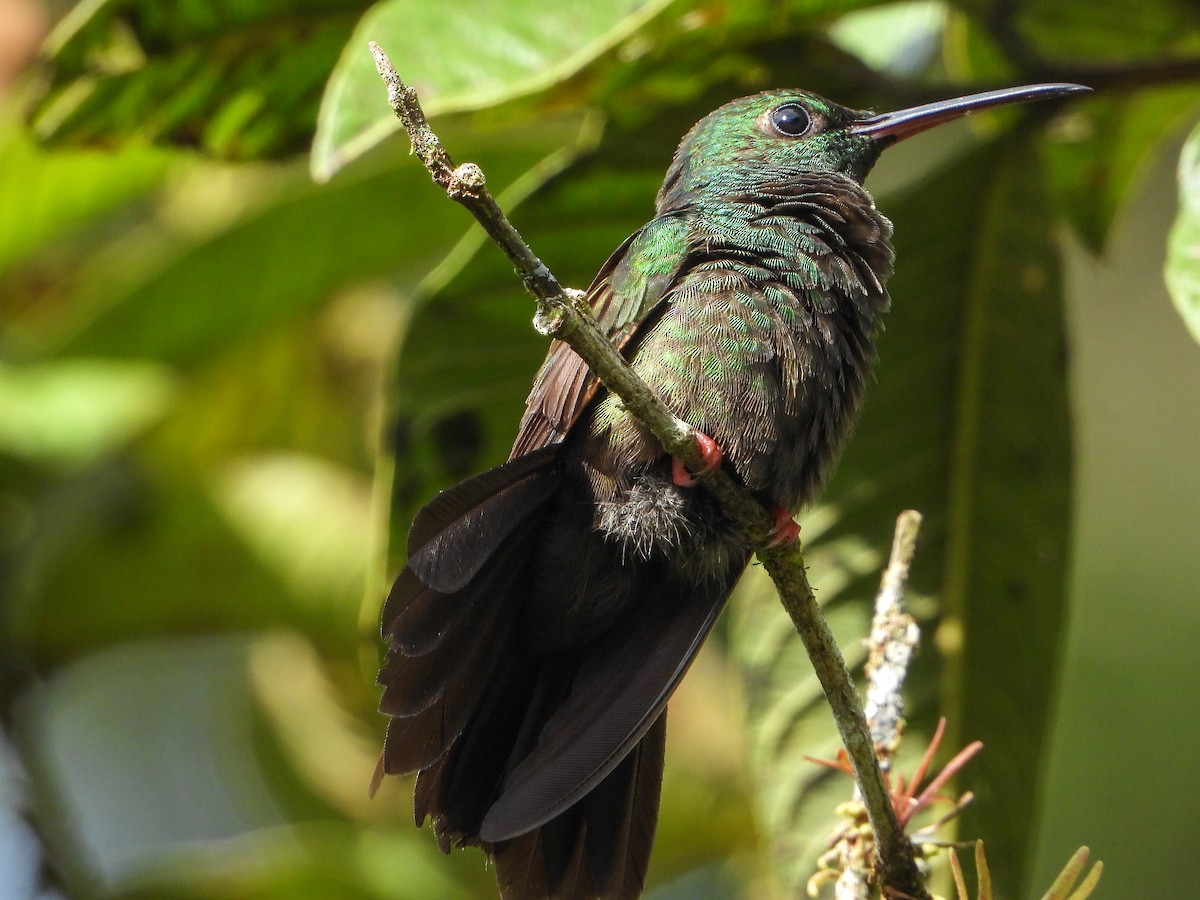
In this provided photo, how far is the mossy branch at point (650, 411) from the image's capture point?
161 cm

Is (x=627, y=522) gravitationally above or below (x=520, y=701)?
above

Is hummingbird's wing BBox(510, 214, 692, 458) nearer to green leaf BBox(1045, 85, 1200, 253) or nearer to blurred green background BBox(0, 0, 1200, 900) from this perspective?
blurred green background BBox(0, 0, 1200, 900)

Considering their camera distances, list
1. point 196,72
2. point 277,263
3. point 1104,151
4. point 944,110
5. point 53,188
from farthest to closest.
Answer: point 53,188 < point 277,263 < point 1104,151 < point 196,72 < point 944,110

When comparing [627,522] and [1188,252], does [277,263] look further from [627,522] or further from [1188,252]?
[1188,252]

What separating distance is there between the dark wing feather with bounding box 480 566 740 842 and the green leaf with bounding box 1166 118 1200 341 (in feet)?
2.69

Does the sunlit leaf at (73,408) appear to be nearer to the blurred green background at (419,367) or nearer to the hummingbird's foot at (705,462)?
the blurred green background at (419,367)

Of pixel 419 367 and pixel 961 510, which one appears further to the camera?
pixel 961 510

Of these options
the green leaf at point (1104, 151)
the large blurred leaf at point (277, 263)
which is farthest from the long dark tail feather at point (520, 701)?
the large blurred leaf at point (277, 263)

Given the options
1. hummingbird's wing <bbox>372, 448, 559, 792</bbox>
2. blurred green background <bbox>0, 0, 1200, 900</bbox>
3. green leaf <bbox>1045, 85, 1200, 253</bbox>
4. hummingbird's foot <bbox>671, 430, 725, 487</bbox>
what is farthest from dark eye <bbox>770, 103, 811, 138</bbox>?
hummingbird's wing <bbox>372, 448, 559, 792</bbox>

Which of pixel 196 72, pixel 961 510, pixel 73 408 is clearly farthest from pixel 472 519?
pixel 73 408

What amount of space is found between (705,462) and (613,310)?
1.56ft

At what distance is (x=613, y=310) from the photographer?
258 cm

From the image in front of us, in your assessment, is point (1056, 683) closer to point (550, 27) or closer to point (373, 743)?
point (550, 27)

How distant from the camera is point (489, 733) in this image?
2391mm
